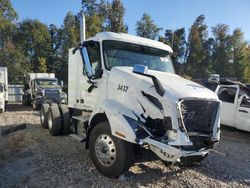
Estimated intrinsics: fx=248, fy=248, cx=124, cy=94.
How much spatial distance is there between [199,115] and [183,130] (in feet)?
1.71

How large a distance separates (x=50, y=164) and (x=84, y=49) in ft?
8.52

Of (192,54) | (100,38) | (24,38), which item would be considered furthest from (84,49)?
(192,54)

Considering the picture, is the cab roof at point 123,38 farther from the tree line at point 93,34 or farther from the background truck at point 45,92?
the tree line at point 93,34

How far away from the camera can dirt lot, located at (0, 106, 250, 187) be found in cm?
453

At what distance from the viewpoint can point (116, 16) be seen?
4078 centimetres

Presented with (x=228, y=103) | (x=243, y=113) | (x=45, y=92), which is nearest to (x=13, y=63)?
(x=45, y=92)

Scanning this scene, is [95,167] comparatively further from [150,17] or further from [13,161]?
[150,17]

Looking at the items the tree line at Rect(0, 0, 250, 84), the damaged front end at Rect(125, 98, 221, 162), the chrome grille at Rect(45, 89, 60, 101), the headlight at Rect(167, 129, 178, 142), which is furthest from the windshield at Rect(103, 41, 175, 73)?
the tree line at Rect(0, 0, 250, 84)

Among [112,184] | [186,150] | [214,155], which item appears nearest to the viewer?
[186,150]

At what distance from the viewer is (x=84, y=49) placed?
5480 mm

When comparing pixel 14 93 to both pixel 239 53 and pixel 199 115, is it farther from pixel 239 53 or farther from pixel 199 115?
pixel 239 53

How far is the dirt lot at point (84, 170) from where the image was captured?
4.53 metres

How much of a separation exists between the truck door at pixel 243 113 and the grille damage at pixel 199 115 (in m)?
5.11

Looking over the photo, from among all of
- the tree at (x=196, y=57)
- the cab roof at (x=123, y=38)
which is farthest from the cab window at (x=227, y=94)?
the tree at (x=196, y=57)
